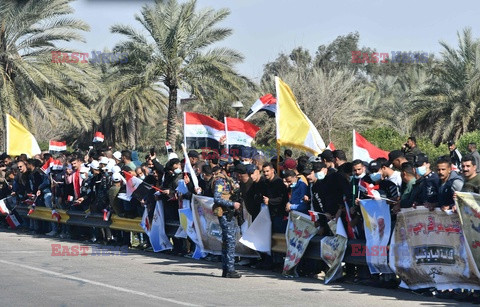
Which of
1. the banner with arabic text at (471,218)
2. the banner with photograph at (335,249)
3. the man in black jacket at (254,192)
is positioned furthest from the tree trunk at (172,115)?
the banner with arabic text at (471,218)

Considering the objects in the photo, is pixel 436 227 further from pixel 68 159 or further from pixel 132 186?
pixel 68 159

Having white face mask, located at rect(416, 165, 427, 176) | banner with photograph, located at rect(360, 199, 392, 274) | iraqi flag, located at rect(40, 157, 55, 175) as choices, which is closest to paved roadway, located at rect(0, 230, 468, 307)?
banner with photograph, located at rect(360, 199, 392, 274)

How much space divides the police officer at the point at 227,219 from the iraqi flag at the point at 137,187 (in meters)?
4.02

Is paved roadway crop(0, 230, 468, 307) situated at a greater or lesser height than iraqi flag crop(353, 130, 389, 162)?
lesser

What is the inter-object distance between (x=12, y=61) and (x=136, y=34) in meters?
4.34

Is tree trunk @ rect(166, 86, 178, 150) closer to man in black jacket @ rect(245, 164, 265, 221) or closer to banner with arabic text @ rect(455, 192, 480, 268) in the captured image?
man in black jacket @ rect(245, 164, 265, 221)

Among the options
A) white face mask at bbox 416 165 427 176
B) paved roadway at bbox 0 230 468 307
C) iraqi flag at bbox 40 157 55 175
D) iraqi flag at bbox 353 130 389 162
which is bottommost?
paved roadway at bbox 0 230 468 307

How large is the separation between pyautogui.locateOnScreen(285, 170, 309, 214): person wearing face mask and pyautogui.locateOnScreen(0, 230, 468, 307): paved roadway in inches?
42.5

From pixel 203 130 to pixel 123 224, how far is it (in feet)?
8.25

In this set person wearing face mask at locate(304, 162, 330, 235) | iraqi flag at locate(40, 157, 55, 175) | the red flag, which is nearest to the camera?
the red flag

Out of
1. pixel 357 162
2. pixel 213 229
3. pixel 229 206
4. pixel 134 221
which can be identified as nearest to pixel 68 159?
pixel 134 221

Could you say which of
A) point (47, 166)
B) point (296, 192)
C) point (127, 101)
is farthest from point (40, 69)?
point (296, 192)

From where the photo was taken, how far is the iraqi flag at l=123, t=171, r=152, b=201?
669 inches

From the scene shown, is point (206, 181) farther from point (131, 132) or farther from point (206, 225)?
point (131, 132)
